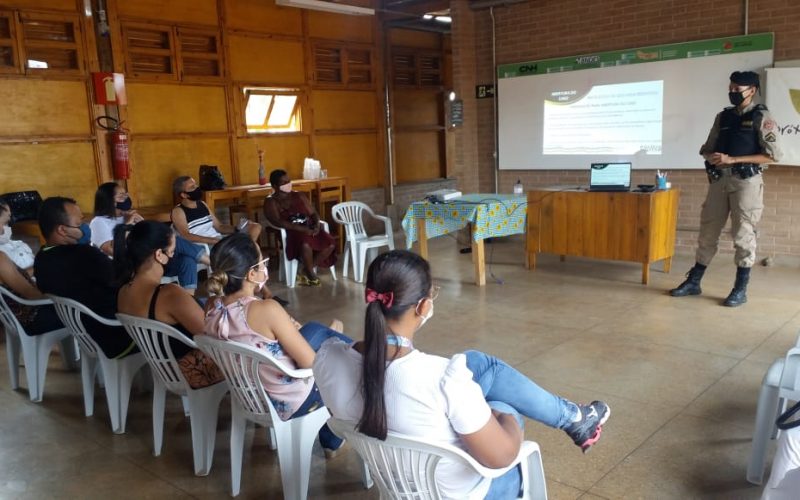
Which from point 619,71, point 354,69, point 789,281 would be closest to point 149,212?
point 354,69

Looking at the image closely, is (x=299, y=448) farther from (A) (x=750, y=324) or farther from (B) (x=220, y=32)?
(B) (x=220, y=32)

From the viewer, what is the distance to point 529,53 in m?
7.38

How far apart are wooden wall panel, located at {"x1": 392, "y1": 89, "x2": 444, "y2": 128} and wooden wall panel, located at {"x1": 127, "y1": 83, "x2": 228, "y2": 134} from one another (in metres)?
2.90

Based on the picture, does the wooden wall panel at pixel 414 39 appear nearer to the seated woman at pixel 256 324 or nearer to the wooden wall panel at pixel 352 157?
the wooden wall panel at pixel 352 157

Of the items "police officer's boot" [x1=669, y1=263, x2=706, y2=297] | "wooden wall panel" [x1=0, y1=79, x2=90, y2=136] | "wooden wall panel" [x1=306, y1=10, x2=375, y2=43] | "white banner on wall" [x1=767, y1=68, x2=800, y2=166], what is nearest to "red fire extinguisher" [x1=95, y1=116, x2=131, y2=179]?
"wooden wall panel" [x1=0, y1=79, x2=90, y2=136]

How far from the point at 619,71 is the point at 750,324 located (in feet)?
11.4

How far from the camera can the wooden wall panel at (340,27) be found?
7.81 metres

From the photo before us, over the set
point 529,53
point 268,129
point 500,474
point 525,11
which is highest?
point 525,11

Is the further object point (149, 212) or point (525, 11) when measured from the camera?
point (525, 11)

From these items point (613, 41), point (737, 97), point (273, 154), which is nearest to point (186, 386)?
point (737, 97)

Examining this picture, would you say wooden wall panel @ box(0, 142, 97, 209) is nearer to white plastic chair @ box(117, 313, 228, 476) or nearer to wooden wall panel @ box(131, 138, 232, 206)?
wooden wall panel @ box(131, 138, 232, 206)

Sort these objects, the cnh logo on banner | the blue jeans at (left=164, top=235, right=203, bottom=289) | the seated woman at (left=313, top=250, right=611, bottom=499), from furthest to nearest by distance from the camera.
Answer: the cnh logo on banner
the blue jeans at (left=164, top=235, right=203, bottom=289)
the seated woman at (left=313, top=250, right=611, bottom=499)

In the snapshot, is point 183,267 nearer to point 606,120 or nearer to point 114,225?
point 114,225

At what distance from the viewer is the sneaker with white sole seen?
2.17 meters
